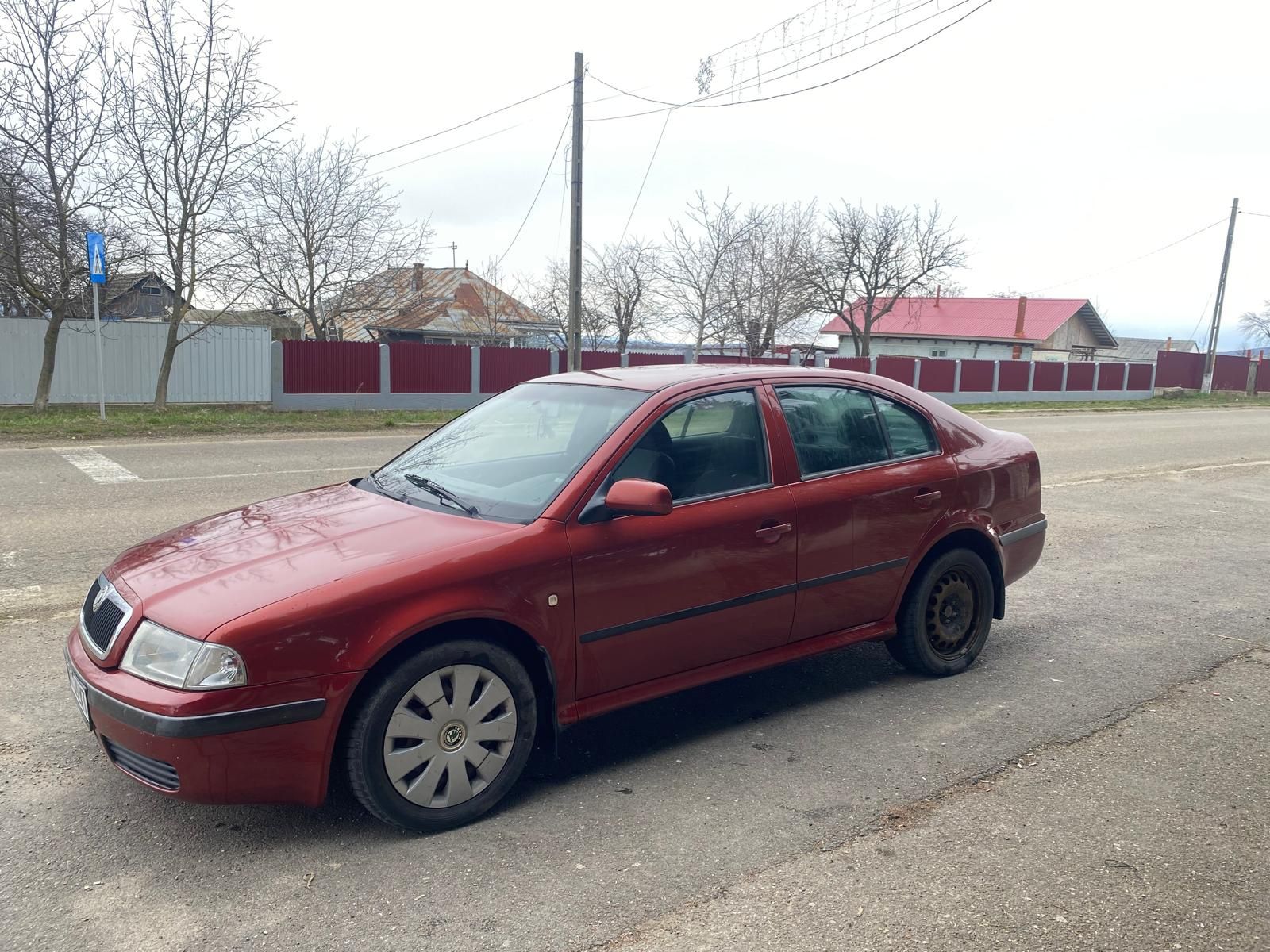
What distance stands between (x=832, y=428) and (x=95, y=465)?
9755 millimetres

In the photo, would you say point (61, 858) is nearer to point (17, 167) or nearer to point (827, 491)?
point (827, 491)

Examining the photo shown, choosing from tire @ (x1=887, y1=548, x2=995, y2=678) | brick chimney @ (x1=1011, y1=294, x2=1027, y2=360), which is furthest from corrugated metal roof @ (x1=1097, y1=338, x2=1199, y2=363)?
tire @ (x1=887, y1=548, x2=995, y2=678)

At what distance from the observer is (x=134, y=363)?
67.1ft

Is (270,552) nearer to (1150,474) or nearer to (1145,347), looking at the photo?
(1150,474)

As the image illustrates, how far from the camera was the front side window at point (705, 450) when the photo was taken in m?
3.90

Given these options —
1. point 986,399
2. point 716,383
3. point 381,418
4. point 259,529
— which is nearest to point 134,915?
point 259,529

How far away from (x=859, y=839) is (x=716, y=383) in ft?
6.32

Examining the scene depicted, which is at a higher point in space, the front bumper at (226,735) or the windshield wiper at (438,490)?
the windshield wiper at (438,490)

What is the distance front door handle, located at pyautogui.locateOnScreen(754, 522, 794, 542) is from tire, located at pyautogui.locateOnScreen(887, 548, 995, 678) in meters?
0.97

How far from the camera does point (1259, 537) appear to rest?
8.66 meters

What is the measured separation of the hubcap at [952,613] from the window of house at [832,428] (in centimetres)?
75

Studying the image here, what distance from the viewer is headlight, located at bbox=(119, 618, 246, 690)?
9.54 feet

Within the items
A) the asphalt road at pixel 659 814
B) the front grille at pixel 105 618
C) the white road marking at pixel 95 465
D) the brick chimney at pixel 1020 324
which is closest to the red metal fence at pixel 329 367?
the white road marking at pixel 95 465

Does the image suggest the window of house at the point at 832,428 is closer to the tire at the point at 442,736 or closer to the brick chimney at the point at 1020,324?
the tire at the point at 442,736
